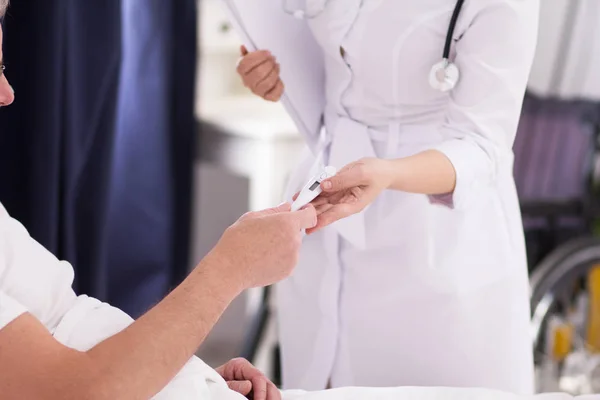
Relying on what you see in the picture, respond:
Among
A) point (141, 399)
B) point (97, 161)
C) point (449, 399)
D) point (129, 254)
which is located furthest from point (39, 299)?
point (129, 254)

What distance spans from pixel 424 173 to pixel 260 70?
0.35 metres

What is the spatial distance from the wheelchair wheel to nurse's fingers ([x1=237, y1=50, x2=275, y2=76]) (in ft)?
4.51

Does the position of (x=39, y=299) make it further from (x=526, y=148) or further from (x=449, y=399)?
(x=526, y=148)

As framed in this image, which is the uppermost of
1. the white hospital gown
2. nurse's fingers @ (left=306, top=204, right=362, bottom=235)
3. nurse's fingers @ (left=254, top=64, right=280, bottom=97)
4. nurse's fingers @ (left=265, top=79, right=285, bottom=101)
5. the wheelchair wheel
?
nurse's fingers @ (left=254, top=64, right=280, bottom=97)

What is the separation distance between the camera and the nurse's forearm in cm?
107

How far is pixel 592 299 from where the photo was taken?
2.55 m

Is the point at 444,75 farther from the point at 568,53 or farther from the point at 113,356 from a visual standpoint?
the point at 568,53

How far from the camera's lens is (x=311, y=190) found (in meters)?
0.98

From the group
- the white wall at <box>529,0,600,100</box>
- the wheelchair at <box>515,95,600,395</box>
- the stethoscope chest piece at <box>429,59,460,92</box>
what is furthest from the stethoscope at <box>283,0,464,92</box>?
the white wall at <box>529,0,600,100</box>

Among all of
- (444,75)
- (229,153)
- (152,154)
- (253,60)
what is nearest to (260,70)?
(253,60)

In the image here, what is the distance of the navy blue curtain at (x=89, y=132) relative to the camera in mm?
1514

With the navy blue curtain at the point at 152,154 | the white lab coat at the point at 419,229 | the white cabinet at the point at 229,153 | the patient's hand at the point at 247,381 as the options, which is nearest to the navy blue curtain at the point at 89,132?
the navy blue curtain at the point at 152,154

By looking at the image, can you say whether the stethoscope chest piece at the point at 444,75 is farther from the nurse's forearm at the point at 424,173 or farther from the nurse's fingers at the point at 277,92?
the nurse's fingers at the point at 277,92

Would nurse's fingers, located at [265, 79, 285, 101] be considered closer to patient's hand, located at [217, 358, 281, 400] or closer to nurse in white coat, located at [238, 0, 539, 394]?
nurse in white coat, located at [238, 0, 539, 394]
